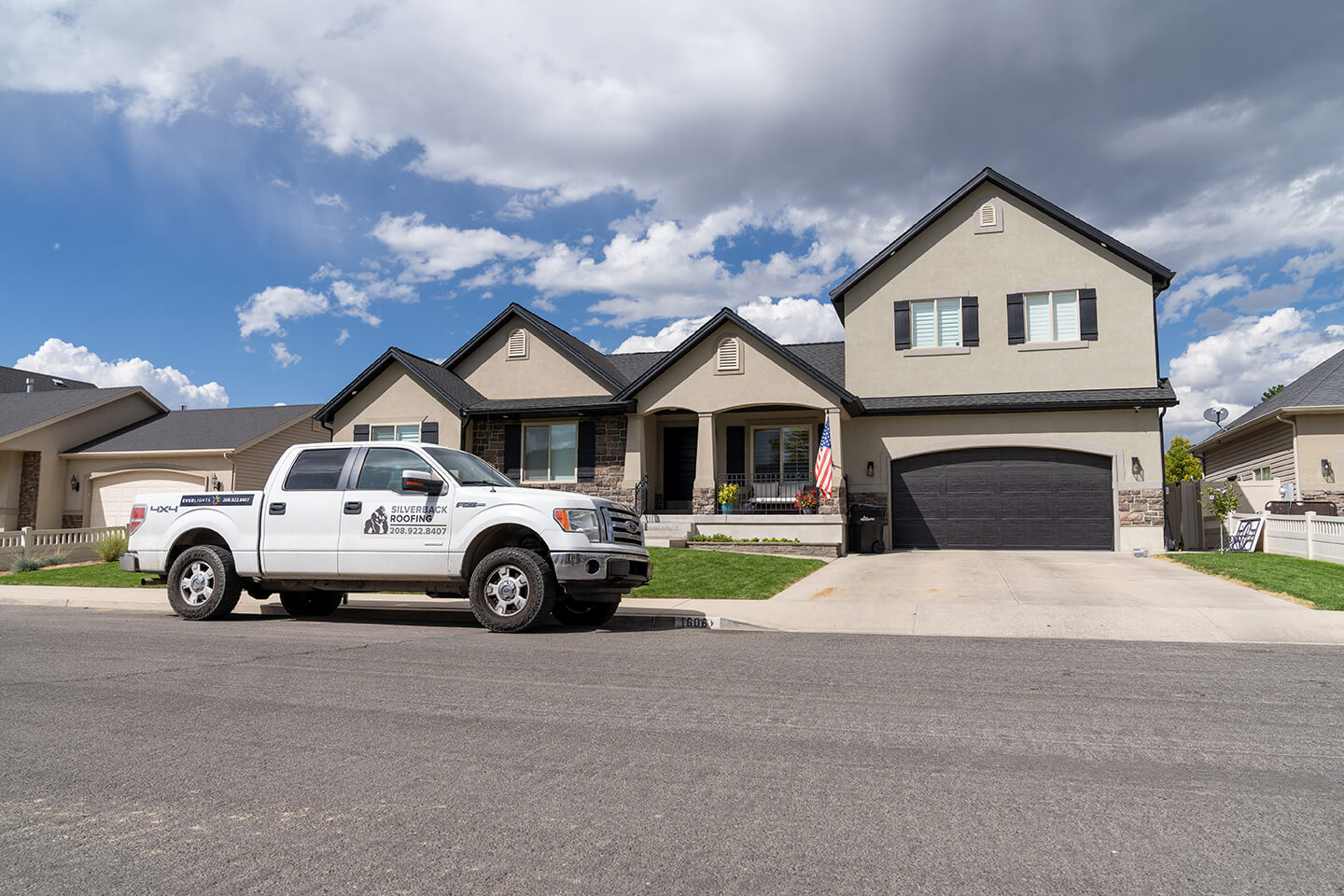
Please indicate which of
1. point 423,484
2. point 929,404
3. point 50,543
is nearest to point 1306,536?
point 929,404

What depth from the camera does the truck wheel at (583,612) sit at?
10.5m

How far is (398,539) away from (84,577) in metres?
11.0

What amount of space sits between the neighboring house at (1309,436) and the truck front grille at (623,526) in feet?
58.6

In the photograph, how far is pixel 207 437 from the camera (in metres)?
29.5

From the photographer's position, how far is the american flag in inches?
802

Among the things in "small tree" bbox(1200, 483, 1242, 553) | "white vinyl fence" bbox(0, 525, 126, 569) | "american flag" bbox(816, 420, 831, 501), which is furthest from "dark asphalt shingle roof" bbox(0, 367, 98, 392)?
"small tree" bbox(1200, 483, 1242, 553)

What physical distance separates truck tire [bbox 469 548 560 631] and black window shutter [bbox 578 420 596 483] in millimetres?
13508

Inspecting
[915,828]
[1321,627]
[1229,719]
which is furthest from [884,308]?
[915,828]

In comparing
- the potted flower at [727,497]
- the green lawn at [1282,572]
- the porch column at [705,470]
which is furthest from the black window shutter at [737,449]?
the green lawn at [1282,572]

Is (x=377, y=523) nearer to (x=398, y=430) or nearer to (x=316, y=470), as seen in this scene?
(x=316, y=470)

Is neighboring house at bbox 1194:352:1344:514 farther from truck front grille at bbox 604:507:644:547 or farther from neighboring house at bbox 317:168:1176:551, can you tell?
truck front grille at bbox 604:507:644:547

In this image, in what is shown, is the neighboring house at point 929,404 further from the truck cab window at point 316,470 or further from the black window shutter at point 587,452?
the truck cab window at point 316,470

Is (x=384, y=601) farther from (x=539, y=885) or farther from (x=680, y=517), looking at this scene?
(x=539, y=885)

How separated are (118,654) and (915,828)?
742 centimetres
